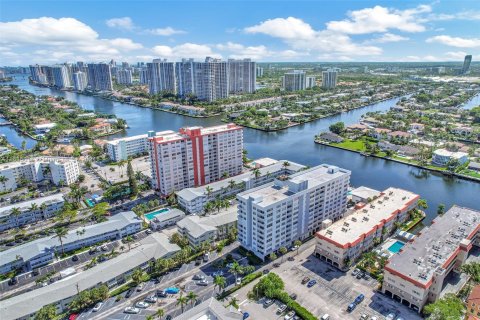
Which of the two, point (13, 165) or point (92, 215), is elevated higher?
point (13, 165)

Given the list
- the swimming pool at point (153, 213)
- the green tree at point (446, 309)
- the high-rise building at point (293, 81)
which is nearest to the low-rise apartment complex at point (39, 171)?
the swimming pool at point (153, 213)

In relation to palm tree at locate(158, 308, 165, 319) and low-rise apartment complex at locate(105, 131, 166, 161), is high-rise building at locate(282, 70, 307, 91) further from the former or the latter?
palm tree at locate(158, 308, 165, 319)

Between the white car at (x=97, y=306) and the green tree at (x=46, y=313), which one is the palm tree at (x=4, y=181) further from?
the white car at (x=97, y=306)

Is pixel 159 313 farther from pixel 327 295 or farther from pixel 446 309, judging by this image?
pixel 446 309

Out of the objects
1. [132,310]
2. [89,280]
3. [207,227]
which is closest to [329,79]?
[207,227]

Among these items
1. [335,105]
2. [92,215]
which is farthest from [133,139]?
[335,105]

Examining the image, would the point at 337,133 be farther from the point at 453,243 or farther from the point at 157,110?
the point at 157,110
